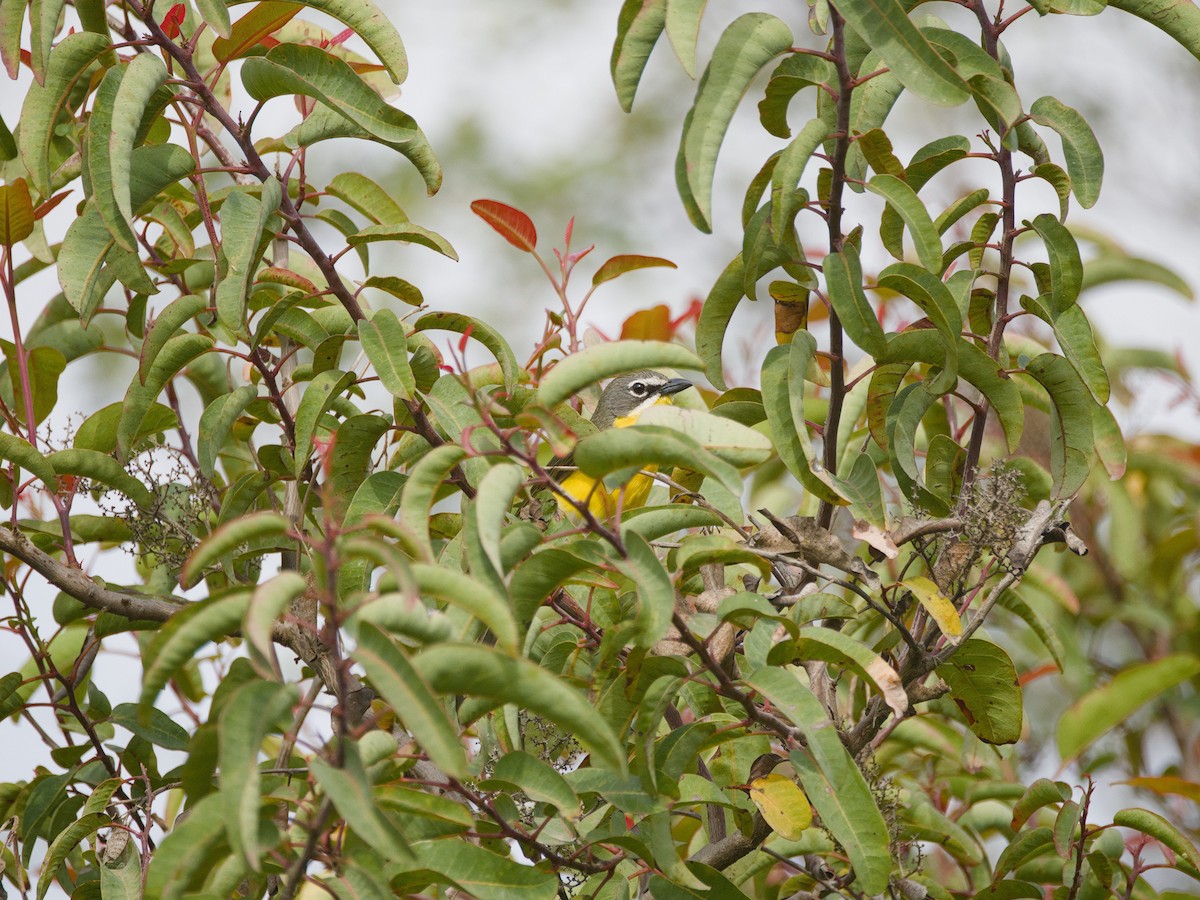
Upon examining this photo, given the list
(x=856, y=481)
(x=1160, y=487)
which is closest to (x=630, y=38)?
(x=856, y=481)

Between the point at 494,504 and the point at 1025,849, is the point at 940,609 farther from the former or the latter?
the point at 494,504

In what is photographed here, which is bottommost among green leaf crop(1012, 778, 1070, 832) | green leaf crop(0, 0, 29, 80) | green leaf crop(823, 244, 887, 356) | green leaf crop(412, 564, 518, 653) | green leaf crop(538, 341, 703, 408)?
green leaf crop(412, 564, 518, 653)

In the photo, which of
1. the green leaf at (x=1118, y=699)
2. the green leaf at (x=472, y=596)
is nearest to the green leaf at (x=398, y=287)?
the green leaf at (x=472, y=596)

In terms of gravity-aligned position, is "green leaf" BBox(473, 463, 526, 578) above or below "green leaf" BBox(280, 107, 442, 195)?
below

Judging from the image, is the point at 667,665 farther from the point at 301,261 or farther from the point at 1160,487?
the point at 1160,487

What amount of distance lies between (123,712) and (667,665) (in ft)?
5.13

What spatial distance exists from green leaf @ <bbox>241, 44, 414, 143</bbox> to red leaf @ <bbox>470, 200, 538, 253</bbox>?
26.1 inches

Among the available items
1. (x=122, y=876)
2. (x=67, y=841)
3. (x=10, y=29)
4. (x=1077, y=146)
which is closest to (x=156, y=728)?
(x=67, y=841)

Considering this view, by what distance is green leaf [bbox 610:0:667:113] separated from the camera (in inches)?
86.2

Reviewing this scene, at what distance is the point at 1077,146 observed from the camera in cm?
255

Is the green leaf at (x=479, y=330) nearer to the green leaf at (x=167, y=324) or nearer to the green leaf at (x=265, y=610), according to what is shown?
the green leaf at (x=167, y=324)

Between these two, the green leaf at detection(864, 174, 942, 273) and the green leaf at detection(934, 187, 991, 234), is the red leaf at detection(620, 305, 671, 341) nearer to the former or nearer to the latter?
the green leaf at detection(934, 187, 991, 234)

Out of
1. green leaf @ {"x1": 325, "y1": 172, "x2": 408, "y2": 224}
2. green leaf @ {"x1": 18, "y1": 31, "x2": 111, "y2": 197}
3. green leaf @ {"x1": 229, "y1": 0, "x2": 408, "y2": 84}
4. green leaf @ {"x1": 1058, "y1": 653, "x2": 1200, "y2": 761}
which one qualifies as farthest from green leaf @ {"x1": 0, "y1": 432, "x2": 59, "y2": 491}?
green leaf @ {"x1": 1058, "y1": 653, "x2": 1200, "y2": 761}

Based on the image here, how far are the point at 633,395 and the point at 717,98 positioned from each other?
157 inches
